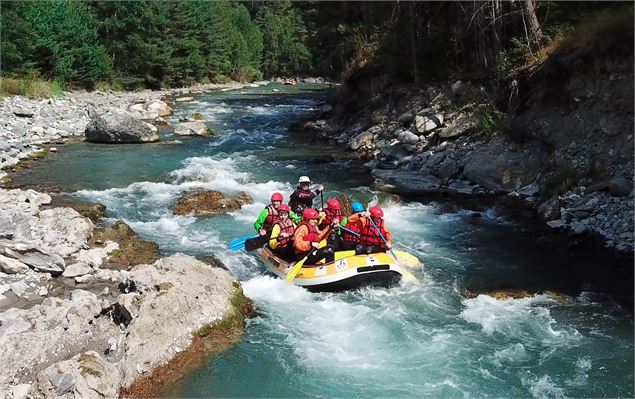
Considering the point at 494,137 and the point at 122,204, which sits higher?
the point at 494,137

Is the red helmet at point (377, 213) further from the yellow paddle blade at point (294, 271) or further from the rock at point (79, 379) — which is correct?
the rock at point (79, 379)

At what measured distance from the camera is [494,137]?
14.1 metres

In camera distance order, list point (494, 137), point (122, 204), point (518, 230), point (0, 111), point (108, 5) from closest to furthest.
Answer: point (518, 230)
point (122, 204)
point (494, 137)
point (0, 111)
point (108, 5)

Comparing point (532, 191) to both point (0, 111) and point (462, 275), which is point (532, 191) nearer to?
point (462, 275)

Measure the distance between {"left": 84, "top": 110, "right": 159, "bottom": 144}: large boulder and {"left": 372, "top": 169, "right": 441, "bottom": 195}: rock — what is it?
387 inches

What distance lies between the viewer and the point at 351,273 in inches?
328

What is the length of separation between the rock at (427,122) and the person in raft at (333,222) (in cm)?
775

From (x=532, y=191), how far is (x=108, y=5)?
3551 centimetres

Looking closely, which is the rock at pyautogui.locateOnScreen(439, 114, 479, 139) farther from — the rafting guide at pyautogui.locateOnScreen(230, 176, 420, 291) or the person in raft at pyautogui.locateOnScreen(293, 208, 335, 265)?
the person in raft at pyautogui.locateOnScreen(293, 208, 335, 265)

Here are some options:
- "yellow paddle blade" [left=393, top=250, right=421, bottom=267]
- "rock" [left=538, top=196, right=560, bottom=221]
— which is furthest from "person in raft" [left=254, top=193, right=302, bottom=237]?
"rock" [left=538, top=196, right=560, bottom=221]

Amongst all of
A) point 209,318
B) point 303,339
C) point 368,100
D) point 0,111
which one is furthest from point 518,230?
point 0,111

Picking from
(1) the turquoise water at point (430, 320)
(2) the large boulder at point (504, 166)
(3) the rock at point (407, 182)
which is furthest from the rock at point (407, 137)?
(1) the turquoise water at point (430, 320)

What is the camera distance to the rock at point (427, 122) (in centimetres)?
1645

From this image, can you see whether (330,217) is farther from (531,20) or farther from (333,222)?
(531,20)
